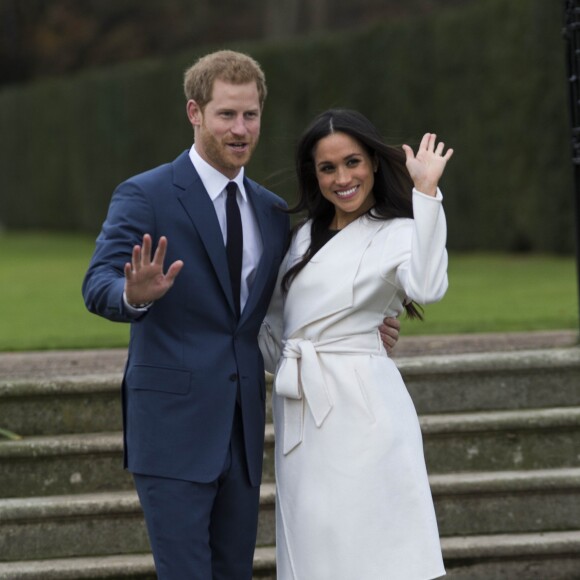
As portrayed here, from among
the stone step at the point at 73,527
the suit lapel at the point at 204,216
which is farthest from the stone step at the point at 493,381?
the suit lapel at the point at 204,216

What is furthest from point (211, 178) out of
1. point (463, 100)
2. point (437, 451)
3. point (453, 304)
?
point (463, 100)

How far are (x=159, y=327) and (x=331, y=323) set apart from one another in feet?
1.57

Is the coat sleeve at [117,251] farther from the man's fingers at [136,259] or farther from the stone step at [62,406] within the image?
the stone step at [62,406]

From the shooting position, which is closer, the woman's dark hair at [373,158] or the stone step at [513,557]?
the woman's dark hair at [373,158]

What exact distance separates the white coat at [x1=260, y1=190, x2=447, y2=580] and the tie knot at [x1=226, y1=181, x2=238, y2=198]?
0.29 metres

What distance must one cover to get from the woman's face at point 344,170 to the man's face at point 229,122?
0.22 meters

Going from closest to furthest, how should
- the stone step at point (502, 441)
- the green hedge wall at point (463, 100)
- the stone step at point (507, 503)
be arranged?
the stone step at point (507, 503) → the stone step at point (502, 441) → the green hedge wall at point (463, 100)

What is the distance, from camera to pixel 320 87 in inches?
663

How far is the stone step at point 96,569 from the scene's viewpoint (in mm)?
4863

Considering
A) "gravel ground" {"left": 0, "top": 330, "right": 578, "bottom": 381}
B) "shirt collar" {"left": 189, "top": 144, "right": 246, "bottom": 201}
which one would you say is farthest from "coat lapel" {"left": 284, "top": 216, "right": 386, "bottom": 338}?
"gravel ground" {"left": 0, "top": 330, "right": 578, "bottom": 381}

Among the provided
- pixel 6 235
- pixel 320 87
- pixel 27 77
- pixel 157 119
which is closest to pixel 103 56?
pixel 27 77

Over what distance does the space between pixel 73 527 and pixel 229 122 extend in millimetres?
2096

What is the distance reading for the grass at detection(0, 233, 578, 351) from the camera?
7.53 meters

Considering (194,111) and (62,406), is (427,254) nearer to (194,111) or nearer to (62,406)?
(194,111)
